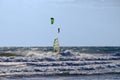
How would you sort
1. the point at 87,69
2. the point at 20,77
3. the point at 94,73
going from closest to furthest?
1. the point at 20,77
2. the point at 94,73
3. the point at 87,69

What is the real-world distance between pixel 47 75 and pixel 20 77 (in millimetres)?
2599

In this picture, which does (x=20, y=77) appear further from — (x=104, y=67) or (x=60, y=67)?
(x=104, y=67)

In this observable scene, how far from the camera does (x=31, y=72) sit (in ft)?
120

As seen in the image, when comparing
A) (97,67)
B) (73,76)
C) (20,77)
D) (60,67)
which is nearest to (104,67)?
(97,67)

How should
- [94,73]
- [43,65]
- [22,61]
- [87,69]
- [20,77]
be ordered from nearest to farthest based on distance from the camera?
[20,77]
[94,73]
[87,69]
[43,65]
[22,61]

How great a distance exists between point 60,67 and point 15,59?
10.4 metres

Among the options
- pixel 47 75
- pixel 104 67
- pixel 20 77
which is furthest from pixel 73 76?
pixel 104 67

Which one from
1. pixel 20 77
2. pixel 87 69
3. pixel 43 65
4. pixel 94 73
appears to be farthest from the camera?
pixel 43 65

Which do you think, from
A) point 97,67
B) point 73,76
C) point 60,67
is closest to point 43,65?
point 60,67

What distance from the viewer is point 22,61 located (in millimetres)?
47688

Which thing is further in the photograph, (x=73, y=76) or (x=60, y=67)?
(x=60, y=67)

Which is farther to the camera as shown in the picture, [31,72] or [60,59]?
[60,59]

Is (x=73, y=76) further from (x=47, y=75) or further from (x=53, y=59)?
(x=53, y=59)

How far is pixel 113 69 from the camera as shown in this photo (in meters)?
39.9
